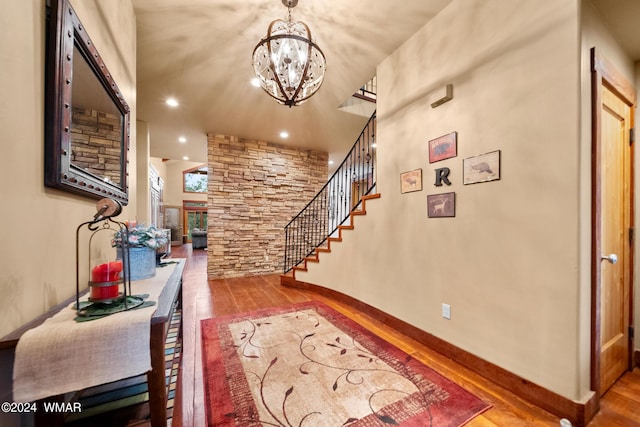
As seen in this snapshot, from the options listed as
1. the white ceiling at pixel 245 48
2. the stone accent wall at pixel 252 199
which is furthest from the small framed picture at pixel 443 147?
the stone accent wall at pixel 252 199

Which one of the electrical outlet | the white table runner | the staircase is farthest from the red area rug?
the staircase

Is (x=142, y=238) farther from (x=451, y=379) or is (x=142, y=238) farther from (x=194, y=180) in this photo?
(x=194, y=180)

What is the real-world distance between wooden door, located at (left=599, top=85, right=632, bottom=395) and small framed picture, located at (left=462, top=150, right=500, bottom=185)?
604mm

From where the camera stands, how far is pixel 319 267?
13.1 feet

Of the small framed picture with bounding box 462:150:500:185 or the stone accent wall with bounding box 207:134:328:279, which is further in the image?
the stone accent wall with bounding box 207:134:328:279

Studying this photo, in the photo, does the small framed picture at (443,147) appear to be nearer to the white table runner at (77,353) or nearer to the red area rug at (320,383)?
the red area rug at (320,383)

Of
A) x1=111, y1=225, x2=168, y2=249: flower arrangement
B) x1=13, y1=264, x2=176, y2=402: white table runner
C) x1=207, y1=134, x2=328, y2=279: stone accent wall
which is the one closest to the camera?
x1=13, y1=264, x2=176, y2=402: white table runner

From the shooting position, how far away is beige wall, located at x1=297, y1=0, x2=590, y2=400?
1443 mm

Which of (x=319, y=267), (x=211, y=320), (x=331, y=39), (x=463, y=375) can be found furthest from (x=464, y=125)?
(x=211, y=320)

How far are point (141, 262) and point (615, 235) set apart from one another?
3.20 meters

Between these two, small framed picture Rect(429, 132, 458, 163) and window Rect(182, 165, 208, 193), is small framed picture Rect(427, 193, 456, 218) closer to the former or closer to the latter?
small framed picture Rect(429, 132, 458, 163)

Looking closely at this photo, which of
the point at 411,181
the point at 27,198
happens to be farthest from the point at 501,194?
the point at 27,198

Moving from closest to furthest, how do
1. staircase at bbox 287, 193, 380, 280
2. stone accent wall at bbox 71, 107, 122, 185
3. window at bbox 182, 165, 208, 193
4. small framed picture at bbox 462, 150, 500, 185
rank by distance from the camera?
stone accent wall at bbox 71, 107, 122, 185 < small framed picture at bbox 462, 150, 500, 185 < staircase at bbox 287, 193, 380, 280 < window at bbox 182, 165, 208, 193

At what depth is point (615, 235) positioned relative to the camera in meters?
1.78
